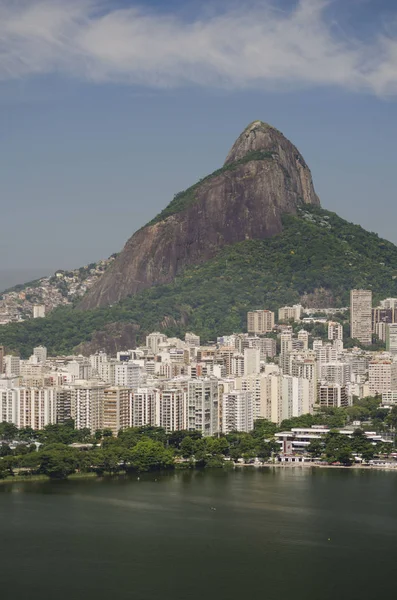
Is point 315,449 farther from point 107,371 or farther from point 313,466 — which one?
point 107,371

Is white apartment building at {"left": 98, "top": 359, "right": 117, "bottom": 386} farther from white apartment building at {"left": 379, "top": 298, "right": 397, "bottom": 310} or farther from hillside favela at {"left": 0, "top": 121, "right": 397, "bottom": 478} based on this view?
white apartment building at {"left": 379, "top": 298, "right": 397, "bottom": 310}

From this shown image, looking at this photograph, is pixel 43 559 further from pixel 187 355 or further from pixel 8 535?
pixel 187 355

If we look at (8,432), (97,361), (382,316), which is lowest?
(8,432)

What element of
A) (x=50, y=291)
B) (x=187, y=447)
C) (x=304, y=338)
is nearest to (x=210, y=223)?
(x=304, y=338)

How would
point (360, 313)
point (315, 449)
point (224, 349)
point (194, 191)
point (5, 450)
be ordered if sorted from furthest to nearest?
1. point (194, 191)
2. point (360, 313)
3. point (224, 349)
4. point (315, 449)
5. point (5, 450)

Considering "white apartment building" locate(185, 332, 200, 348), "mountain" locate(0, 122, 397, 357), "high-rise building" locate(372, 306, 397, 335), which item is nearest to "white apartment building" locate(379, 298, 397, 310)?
"high-rise building" locate(372, 306, 397, 335)

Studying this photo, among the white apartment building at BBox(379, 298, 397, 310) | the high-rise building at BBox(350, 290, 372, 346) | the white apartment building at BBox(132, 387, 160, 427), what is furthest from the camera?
the white apartment building at BBox(379, 298, 397, 310)

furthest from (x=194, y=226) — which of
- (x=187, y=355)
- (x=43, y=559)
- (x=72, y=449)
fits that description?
(x=43, y=559)
